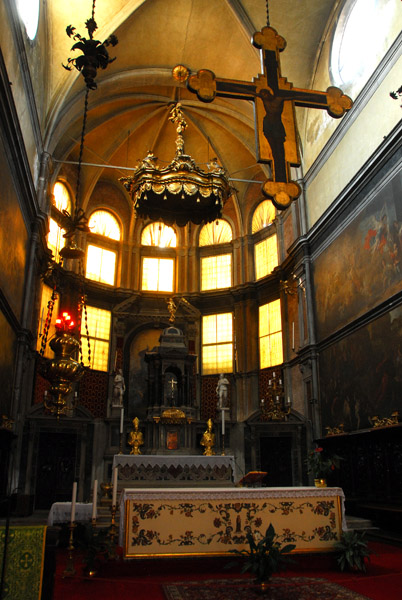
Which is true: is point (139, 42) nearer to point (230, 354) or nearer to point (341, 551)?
point (230, 354)

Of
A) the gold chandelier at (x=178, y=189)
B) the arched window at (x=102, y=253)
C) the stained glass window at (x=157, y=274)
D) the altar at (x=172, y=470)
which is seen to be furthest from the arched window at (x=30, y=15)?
the altar at (x=172, y=470)

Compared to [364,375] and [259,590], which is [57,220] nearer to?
[364,375]

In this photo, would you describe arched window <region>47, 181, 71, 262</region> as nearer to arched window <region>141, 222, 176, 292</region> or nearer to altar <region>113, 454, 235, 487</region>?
arched window <region>141, 222, 176, 292</region>

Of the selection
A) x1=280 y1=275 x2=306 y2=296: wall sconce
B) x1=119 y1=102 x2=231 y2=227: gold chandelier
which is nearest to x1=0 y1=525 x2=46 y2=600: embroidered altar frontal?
x1=119 y1=102 x2=231 y2=227: gold chandelier

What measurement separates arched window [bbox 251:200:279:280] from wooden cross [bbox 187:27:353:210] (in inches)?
432

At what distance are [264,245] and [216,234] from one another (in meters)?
2.49

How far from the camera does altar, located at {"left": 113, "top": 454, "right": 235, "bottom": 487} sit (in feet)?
34.2

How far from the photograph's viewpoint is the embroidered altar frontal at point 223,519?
601 cm

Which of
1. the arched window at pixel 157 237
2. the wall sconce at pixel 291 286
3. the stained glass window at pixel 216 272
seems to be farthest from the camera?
the arched window at pixel 157 237

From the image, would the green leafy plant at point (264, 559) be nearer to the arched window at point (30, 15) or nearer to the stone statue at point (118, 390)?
the stone statue at point (118, 390)

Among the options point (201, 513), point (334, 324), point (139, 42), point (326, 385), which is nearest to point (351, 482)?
point (326, 385)

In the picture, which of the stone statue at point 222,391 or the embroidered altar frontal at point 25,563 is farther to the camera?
the stone statue at point 222,391

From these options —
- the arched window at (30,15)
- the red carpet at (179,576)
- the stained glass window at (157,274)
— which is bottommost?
the red carpet at (179,576)

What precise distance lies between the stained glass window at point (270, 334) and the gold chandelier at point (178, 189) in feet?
23.6
